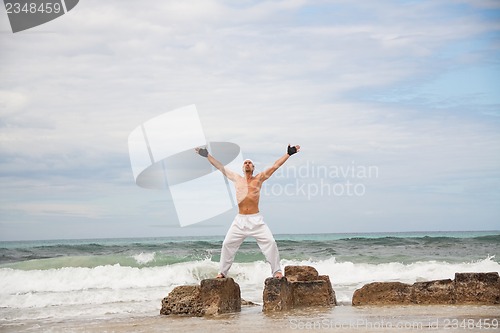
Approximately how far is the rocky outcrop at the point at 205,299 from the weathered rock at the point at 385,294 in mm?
2110

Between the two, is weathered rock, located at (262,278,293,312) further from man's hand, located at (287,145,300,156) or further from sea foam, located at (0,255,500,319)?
sea foam, located at (0,255,500,319)

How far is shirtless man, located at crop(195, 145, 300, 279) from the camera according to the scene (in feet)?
34.5

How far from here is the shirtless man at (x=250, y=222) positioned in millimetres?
10516

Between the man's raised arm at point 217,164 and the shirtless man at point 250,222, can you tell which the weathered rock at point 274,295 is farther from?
the man's raised arm at point 217,164

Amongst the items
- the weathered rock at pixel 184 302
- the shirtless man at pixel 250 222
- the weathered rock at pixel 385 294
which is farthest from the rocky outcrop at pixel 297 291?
the weathered rock at pixel 184 302

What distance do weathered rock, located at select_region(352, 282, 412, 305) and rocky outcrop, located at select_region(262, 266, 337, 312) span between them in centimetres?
52

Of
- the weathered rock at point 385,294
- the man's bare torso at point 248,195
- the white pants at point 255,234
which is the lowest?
the weathered rock at point 385,294

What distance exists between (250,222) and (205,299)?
4.53 feet

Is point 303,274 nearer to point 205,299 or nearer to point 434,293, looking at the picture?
point 205,299

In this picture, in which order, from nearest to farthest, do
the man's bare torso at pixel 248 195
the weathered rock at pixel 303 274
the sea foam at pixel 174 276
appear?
the man's bare torso at pixel 248 195 → the weathered rock at pixel 303 274 → the sea foam at pixel 174 276

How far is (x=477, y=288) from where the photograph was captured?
1070 centimetres

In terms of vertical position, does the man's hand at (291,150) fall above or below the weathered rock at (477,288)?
above

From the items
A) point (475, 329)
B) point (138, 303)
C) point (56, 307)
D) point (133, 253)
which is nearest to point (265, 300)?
point (475, 329)

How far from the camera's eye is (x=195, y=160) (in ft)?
40.2
